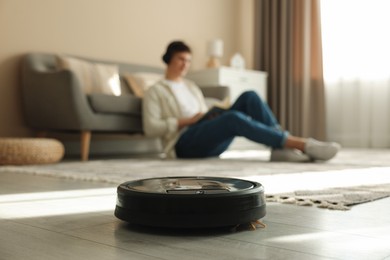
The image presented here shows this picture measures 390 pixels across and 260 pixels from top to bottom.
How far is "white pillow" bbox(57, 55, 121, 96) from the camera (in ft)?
11.3

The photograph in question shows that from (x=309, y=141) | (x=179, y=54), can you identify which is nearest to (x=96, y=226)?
(x=309, y=141)

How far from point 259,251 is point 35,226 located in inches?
18.4

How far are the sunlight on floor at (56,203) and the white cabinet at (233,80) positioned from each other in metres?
3.20

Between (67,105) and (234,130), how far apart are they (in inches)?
43.8

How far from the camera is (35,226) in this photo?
93 cm

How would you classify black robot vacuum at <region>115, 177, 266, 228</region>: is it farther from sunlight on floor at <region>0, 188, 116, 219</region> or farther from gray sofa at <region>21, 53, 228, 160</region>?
gray sofa at <region>21, 53, 228, 160</region>

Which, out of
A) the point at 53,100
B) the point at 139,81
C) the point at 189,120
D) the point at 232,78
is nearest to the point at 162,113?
the point at 189,120

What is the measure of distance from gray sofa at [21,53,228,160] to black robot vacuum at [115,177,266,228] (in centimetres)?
221

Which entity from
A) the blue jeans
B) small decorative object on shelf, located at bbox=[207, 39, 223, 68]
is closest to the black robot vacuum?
the blue jeans

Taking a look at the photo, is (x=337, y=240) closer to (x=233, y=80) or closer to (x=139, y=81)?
(x=139, y=81)

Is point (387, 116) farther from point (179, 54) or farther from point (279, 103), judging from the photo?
point (179, 54)

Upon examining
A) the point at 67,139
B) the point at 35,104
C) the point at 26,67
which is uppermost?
the point at 26,67

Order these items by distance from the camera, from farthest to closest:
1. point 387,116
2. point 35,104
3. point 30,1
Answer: point 387,116 < point 30,1 < point 35,104

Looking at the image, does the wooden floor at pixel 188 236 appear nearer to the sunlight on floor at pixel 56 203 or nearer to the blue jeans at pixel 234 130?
the sunlight on floor at pixel 56 203
